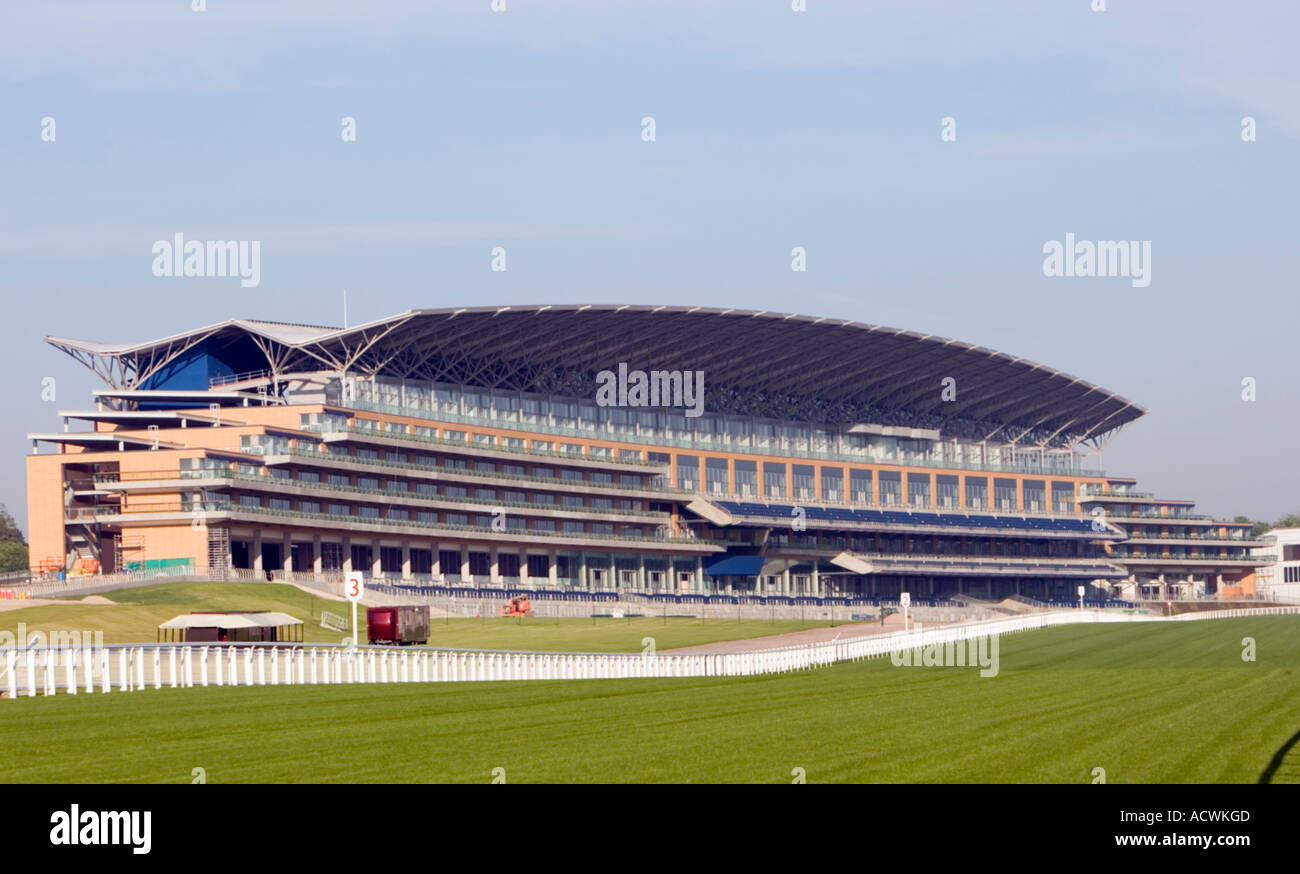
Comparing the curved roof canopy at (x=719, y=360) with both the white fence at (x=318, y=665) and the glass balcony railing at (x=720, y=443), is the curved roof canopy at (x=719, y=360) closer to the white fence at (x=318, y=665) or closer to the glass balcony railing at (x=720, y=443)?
the glass balcony railing at (x=720, y=443)

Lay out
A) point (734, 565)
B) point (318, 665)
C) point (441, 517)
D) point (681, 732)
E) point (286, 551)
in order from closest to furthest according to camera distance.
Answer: point (681, 732)
point (318, 665)
point (286, 551)
point (441, 517)
point (734, 565)

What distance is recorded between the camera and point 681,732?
80.4 ft

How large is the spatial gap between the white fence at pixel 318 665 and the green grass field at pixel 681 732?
6.23 feet

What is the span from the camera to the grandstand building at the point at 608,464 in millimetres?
104875

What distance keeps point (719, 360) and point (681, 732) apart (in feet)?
354

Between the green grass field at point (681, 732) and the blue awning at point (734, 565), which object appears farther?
the blue awning at point (734, 565)

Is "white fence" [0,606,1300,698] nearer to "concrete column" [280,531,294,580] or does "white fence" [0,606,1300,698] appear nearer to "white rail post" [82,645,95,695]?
"white rail post" [82,645,95,695]

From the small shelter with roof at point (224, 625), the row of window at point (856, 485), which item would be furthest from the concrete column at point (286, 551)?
the row of window at point (856, 485)

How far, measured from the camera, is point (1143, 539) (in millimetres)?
171875

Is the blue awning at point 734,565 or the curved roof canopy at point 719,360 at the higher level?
the curved roof canopy at point 719,360

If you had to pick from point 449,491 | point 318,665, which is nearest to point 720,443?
point 449,491

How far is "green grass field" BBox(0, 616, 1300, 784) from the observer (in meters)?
18.9

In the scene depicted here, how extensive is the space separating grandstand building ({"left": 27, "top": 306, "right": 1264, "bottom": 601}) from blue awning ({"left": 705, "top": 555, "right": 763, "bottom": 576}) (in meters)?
0.32

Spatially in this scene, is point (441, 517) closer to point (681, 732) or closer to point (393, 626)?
point (393, 626)
